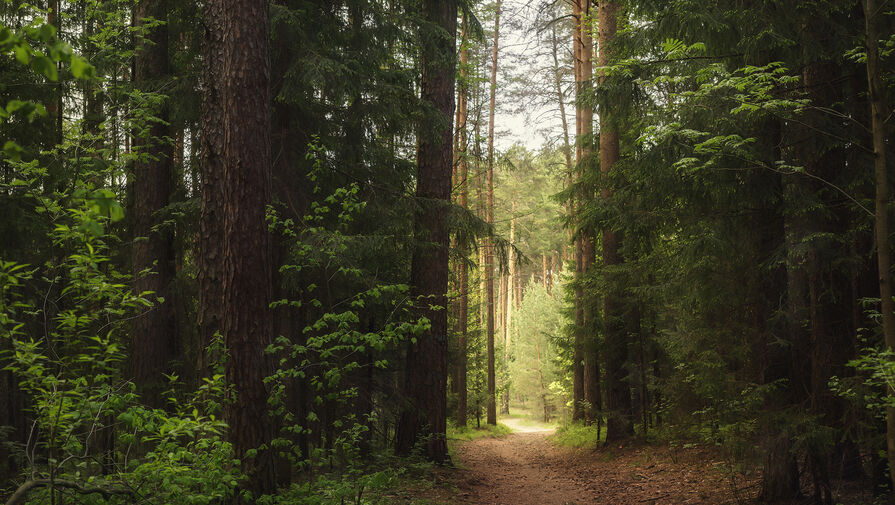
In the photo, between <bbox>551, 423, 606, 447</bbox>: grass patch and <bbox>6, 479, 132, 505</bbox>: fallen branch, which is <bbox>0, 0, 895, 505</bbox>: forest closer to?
<bbox>6, 479, 132, 505</bbox>: fallen branch

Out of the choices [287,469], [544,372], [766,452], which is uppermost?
[766,452]

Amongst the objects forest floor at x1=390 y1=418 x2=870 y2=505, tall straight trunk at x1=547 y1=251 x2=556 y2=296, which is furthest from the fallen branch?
tall straight trunk at x1=547 y1=251 x2=556 y2=296

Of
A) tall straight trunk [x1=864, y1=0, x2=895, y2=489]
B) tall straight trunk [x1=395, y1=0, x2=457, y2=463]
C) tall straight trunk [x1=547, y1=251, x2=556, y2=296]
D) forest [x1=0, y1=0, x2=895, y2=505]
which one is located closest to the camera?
tall straight trunk [x1=864, y1=0, x2=895, y2=489]

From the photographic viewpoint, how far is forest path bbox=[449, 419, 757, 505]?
7906 millimetres

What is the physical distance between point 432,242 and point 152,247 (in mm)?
4505

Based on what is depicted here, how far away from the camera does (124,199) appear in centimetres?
941

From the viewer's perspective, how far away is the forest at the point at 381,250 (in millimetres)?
4699

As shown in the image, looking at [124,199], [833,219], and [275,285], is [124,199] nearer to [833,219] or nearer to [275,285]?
[275,285]

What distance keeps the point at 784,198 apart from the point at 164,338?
9.15 meters

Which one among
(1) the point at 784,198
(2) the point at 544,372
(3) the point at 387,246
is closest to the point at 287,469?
(3) the point at 387,246

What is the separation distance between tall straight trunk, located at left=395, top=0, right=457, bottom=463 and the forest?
0.05 metres

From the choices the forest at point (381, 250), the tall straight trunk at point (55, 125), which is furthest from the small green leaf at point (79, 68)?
the tall straight trunk at point (55, 125)

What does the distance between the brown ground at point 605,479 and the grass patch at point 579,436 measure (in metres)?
0.55

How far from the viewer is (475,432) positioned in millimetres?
21219
